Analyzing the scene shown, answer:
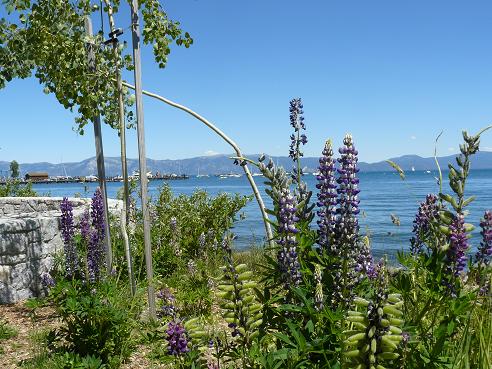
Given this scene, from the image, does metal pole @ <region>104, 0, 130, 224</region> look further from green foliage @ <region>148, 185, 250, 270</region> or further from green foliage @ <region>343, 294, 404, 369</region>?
green foliage @ <region>343, 294, 404, 369</region>

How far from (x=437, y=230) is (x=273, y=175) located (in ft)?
3.12

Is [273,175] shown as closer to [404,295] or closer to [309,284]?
[309,284]

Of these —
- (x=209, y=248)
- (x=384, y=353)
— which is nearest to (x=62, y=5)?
(x=209, y=248)

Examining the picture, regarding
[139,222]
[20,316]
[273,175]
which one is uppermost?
[273,175]

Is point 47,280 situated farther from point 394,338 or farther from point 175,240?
point 394,338

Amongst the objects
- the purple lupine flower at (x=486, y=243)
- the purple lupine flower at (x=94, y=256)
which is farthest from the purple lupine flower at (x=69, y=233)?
the purple lupine flower at (x=486, y=243)

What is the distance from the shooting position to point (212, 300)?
267 inches

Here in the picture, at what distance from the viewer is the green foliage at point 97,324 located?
15.2 feet

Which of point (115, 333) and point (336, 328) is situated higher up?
point (336, 328)

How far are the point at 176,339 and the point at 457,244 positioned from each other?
1.42 metres

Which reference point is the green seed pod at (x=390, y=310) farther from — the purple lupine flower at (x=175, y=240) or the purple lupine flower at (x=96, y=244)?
the purple lupine flower at (x=175, y=240)

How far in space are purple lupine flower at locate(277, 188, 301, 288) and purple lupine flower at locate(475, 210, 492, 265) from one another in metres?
1.16

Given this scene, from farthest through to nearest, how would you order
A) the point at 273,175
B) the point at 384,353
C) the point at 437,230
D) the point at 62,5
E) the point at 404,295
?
1. the point at 62,5
2. the point at 404,295
3. the point at 437,230
4. the point at 273,175
5. the point at 384,353

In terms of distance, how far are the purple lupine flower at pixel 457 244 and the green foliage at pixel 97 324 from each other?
3.08 metres
